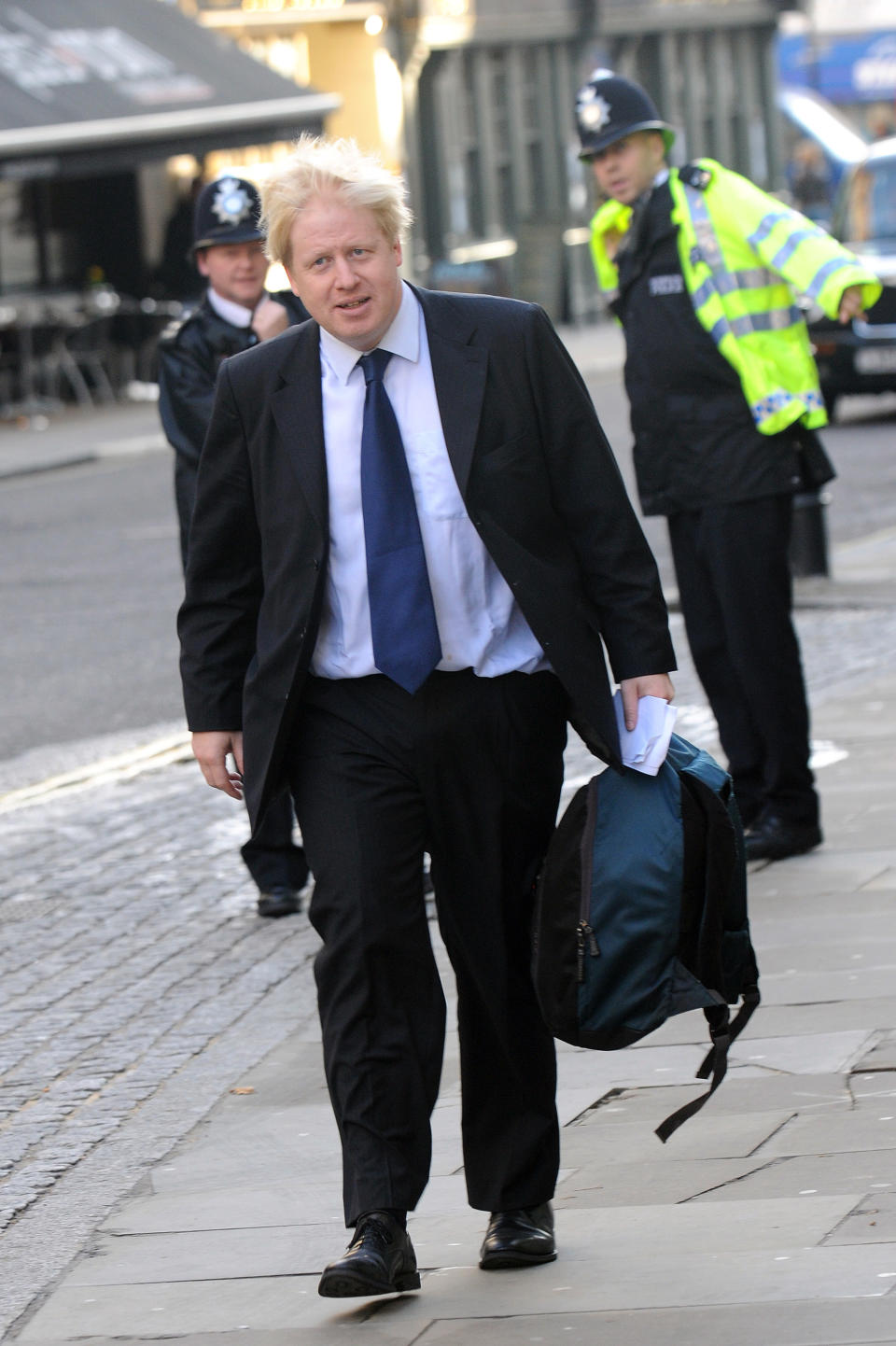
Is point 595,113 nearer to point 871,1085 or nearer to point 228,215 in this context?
point 228,215

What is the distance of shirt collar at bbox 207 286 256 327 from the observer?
643cm

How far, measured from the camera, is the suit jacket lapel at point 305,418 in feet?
12.3

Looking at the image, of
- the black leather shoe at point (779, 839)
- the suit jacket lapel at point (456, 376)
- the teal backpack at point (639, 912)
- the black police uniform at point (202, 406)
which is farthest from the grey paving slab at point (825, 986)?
the suit jacket lapel at point (456, 376)

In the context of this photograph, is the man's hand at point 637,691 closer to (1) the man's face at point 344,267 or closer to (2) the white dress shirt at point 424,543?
(2) the white dress shirt at point 424,543

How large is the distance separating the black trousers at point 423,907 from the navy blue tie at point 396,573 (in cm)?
8

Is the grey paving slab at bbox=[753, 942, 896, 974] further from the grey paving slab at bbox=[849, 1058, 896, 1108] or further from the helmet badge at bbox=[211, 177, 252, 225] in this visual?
the helmet badge at bbox=[211, 177, 252, 225]

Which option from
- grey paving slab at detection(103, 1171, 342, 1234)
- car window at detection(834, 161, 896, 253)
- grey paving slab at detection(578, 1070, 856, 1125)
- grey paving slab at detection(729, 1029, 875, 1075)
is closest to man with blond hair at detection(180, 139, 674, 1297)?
grey paving slab at detection(103, 1171, 342, 1234)

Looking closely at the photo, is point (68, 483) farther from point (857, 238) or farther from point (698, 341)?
point (698, 341)

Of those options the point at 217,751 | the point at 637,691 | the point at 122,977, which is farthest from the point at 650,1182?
the point at 122,977

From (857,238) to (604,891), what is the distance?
1766 cm

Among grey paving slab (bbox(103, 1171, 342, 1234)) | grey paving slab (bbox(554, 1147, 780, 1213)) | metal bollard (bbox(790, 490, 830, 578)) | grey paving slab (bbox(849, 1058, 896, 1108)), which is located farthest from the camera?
metal bollard (bbox(790, 490, 830, 578))

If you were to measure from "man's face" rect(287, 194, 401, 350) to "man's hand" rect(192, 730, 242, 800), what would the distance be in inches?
27.0

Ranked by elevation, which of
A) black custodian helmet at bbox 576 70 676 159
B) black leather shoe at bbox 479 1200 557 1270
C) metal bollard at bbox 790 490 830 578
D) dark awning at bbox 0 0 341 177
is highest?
dark awning at bbox 0 0 341 177

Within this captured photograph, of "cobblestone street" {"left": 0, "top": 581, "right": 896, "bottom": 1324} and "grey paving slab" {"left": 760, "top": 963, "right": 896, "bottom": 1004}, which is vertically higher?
"grey paving slab" {"left": 760, "top": 963, "right": 896, "bottom": 1004}
